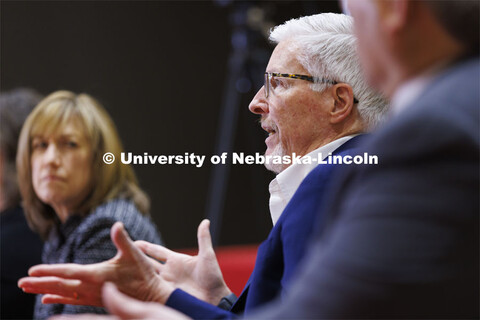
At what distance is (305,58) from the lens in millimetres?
1391

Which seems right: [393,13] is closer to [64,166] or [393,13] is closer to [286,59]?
[286,59]

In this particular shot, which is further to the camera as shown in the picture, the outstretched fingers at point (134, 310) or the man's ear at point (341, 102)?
the man's ear at point (341, 102)

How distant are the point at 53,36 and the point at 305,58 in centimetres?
285

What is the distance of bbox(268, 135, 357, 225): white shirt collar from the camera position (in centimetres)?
132

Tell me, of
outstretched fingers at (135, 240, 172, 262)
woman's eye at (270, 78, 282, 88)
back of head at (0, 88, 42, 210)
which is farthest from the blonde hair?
woman's eye at (270, 78, 282, 88)

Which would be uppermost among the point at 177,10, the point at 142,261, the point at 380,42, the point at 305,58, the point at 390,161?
the point at 177,10

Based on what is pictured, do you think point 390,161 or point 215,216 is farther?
point 215,216

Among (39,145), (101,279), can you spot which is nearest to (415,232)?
(101,279)

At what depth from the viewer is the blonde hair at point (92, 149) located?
2396 mm

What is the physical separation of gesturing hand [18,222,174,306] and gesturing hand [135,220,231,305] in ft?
0.56

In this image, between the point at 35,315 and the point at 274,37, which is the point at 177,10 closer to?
the point at 35,315

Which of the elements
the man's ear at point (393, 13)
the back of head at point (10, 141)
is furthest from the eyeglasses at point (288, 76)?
the back of head at point (10, 141)

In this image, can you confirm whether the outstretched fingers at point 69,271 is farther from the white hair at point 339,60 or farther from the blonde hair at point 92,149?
the blonde hair at point 92,149

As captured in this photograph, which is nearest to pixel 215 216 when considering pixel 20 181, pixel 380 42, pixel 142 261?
pixel 20 181
